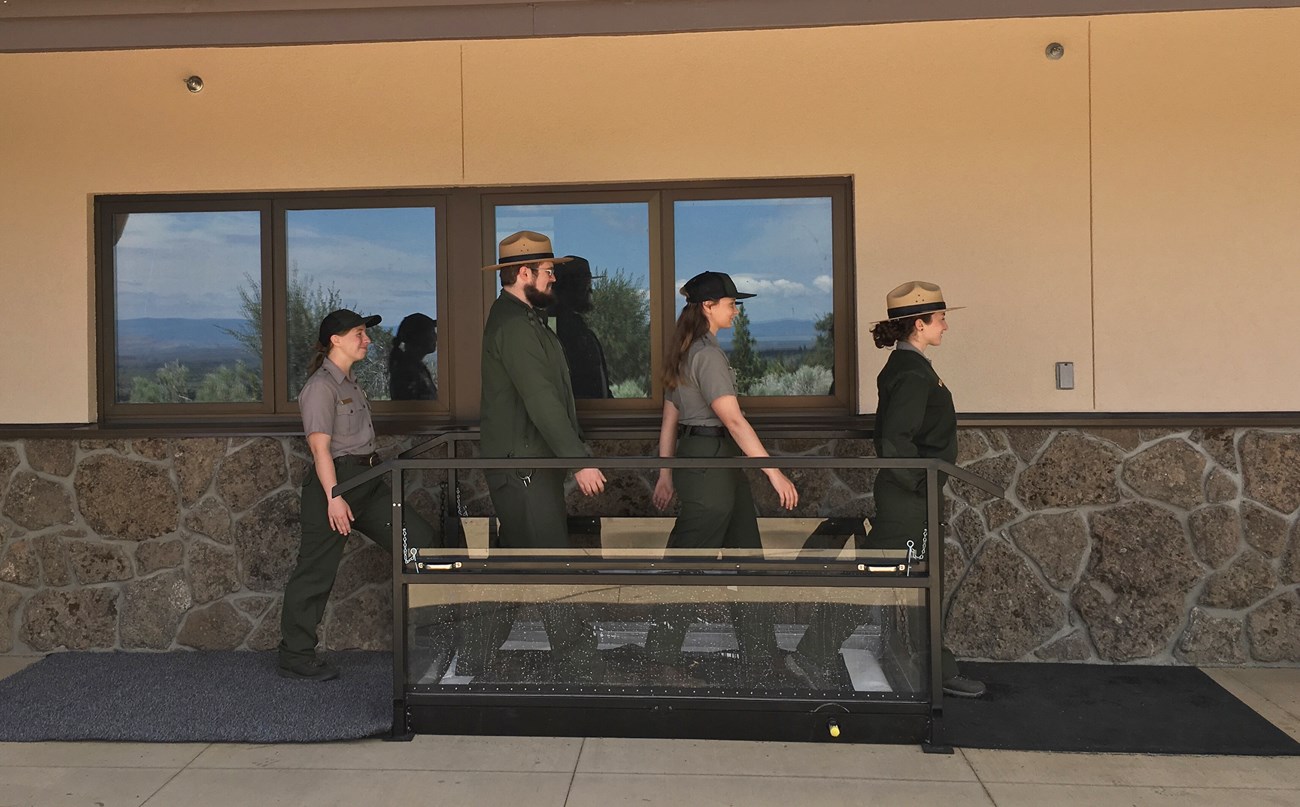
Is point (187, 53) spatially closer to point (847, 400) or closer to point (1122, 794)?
point (847, 400)

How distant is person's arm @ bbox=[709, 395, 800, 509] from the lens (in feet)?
15.1

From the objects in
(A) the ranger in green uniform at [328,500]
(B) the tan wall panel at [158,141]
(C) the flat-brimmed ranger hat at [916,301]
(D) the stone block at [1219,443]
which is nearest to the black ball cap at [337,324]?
(A) the ranger in green uniform at [328,500]

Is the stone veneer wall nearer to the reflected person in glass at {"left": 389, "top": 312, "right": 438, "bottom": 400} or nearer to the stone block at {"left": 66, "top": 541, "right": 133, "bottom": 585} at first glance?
the stone block at {"left": 66, "top": 541, "right": 133, "bottom": 585}

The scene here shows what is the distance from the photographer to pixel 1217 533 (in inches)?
215

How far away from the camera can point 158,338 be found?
19.9ft

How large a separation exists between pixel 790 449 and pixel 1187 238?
2.15 meters

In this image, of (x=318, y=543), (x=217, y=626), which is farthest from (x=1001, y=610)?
(x=217, y=626)

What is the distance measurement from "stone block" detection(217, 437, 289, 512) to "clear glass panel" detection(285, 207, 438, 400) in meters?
0.37

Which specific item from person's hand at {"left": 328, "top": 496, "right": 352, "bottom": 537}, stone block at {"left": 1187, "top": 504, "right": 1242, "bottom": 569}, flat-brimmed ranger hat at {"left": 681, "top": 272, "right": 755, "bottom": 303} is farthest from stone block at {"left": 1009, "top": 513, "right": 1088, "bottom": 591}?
person's hand at {"left": 328, "top": 496, "right": 352, "bottom": 537}

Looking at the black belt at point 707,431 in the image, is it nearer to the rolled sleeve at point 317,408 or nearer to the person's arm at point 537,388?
the person's arm at point 537,388

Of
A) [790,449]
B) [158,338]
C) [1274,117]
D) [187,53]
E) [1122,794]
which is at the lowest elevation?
[1122,794]

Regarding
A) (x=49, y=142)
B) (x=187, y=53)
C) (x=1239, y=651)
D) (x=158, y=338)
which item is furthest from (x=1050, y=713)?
(x=49, y=142)

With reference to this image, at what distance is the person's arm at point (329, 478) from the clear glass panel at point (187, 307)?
3.90ft

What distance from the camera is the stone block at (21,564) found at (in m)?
5.85
